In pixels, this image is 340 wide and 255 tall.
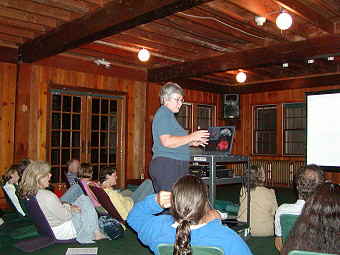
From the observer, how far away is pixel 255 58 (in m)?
6.18

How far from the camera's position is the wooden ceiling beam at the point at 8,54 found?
6261 mm

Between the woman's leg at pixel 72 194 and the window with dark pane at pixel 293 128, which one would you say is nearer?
the woman's leg at pixel 72 194

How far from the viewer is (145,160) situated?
835 centimetres

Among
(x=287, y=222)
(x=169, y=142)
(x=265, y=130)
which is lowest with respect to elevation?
(x=287, y=222)

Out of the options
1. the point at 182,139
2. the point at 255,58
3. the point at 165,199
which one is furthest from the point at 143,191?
the point at 165,199

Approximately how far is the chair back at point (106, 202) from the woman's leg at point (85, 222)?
0.16 meters

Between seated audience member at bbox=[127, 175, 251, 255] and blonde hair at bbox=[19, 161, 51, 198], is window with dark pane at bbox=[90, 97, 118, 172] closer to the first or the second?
blonde hair at bbox=[19, 161, 51, 198]

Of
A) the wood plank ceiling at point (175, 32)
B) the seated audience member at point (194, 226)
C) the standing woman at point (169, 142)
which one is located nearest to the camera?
the seated audience member at point (194, 226)

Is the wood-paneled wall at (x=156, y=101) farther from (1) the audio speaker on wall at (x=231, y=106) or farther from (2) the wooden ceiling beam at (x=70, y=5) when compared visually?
(2) the wooden ceiling beam at (x=70, y=5)

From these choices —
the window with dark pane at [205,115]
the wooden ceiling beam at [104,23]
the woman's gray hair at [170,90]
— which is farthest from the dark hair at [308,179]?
the window with dark pane at [205,115]

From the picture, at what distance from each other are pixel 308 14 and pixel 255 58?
1637mm

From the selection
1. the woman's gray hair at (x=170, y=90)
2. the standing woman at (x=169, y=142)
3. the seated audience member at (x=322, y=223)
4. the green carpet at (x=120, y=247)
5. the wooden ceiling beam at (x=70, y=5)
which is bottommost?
the green carpet at (x=120, y=247)

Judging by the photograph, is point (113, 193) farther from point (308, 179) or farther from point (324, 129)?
point (324, 129)

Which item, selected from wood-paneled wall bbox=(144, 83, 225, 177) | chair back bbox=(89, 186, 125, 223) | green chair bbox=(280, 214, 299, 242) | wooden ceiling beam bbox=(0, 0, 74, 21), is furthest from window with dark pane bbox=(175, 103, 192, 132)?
green chair bbox=(280, 214, 299, 242)
